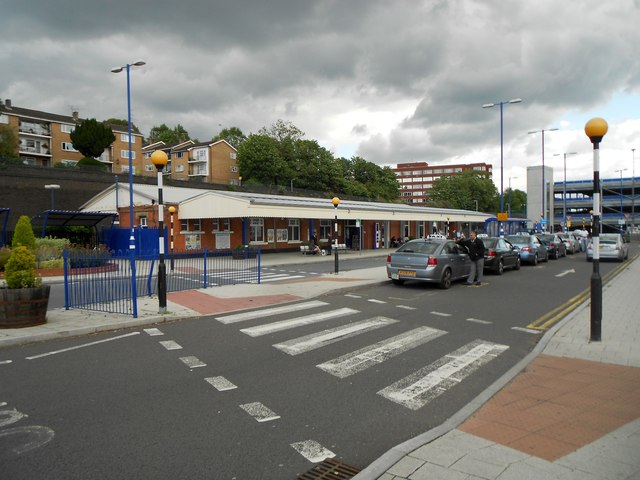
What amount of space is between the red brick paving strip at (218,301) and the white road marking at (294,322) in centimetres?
178

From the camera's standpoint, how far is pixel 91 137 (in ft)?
190

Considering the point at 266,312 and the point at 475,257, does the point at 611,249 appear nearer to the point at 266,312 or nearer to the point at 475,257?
the point at 475,257

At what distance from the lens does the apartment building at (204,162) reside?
70.9 meters

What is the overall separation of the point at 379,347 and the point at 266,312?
356 centimetres

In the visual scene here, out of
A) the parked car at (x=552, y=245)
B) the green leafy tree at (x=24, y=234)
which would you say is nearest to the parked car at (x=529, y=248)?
the parked car at (x=552, y=245)

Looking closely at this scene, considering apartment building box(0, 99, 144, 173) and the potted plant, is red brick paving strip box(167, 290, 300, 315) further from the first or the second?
apartment building box(0, 99, 144, 173)

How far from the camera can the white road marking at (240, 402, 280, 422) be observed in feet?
15.0

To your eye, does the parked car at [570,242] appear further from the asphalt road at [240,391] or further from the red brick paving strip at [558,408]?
the red brick paving strip at [558,408]

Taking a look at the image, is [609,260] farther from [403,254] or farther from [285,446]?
[285,446]

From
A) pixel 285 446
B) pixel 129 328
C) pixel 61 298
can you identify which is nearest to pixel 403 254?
pixel 129 328

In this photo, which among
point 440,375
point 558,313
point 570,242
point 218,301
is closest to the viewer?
point 440,375

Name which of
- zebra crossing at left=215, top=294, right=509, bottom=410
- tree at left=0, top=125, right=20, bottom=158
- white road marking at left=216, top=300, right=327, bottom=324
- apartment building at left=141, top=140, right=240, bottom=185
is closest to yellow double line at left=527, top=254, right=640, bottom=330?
zebra crossing at left=215, top=294, right=509, bottom=410

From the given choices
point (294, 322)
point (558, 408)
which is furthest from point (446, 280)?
point (558, 408)

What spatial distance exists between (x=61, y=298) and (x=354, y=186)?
5698 cm
